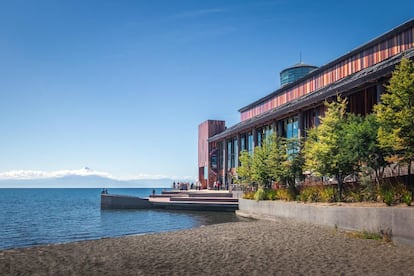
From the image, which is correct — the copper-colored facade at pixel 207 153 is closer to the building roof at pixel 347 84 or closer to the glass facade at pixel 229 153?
the glass facade at pixel 229 153

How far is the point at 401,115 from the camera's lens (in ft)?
45.1

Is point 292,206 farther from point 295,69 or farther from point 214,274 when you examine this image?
point 295,69

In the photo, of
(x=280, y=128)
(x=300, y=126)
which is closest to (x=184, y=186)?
(x=280, y=128)

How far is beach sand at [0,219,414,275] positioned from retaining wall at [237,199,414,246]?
55 centimetres

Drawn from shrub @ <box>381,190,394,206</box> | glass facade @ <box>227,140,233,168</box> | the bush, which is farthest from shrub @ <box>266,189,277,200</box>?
glass facade @ <box>227,140,233,168</box>

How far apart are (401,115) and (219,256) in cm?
800

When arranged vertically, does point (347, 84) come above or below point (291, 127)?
above

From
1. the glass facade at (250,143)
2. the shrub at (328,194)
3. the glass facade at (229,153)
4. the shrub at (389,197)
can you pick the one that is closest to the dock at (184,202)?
the glass facade at (250,143)

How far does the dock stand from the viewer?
126 ft

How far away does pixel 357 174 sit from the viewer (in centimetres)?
1942

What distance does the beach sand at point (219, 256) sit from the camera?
9516mm

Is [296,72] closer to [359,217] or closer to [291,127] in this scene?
[291,127]

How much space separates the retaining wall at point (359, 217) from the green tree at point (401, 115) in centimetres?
240

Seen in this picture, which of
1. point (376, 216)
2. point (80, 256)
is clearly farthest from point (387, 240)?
point (80, 256)
